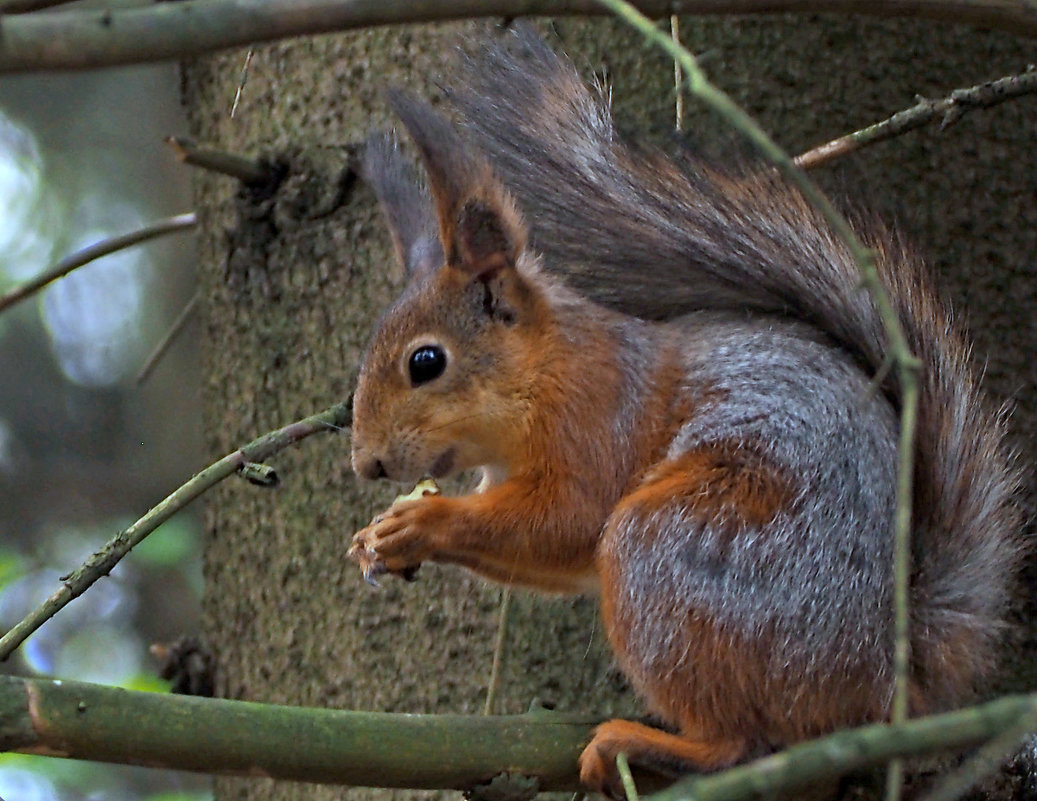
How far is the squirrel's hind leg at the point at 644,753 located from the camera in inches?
53.7

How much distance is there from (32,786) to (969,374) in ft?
8.64

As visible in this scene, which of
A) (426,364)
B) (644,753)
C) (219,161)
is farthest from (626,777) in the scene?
(219,161)

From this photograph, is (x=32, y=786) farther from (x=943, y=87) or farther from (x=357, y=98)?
(x=943, y=87)

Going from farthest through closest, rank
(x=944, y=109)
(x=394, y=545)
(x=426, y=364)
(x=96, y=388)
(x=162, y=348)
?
(x=96, y=388) < (x=162, y=348) < (x=426, y=364) < (x=394, y=545) < (x=944, y=109)

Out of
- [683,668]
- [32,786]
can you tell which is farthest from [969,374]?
[32,786]

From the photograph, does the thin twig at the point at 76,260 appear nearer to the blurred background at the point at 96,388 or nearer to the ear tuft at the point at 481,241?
the ear tuft at the point at 481,241

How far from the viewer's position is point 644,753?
57.1 inches

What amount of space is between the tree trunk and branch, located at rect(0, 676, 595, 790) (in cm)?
50

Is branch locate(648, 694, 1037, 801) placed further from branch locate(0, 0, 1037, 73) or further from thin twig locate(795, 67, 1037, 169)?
thin twig locate(795, 67, 1037, 169)

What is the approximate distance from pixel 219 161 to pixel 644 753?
Result: 958 millimetres

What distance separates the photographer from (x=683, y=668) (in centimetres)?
150

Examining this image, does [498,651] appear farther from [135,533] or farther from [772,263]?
[772,263]

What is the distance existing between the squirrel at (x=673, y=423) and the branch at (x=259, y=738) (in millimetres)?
159

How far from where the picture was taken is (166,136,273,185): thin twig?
171 cm
